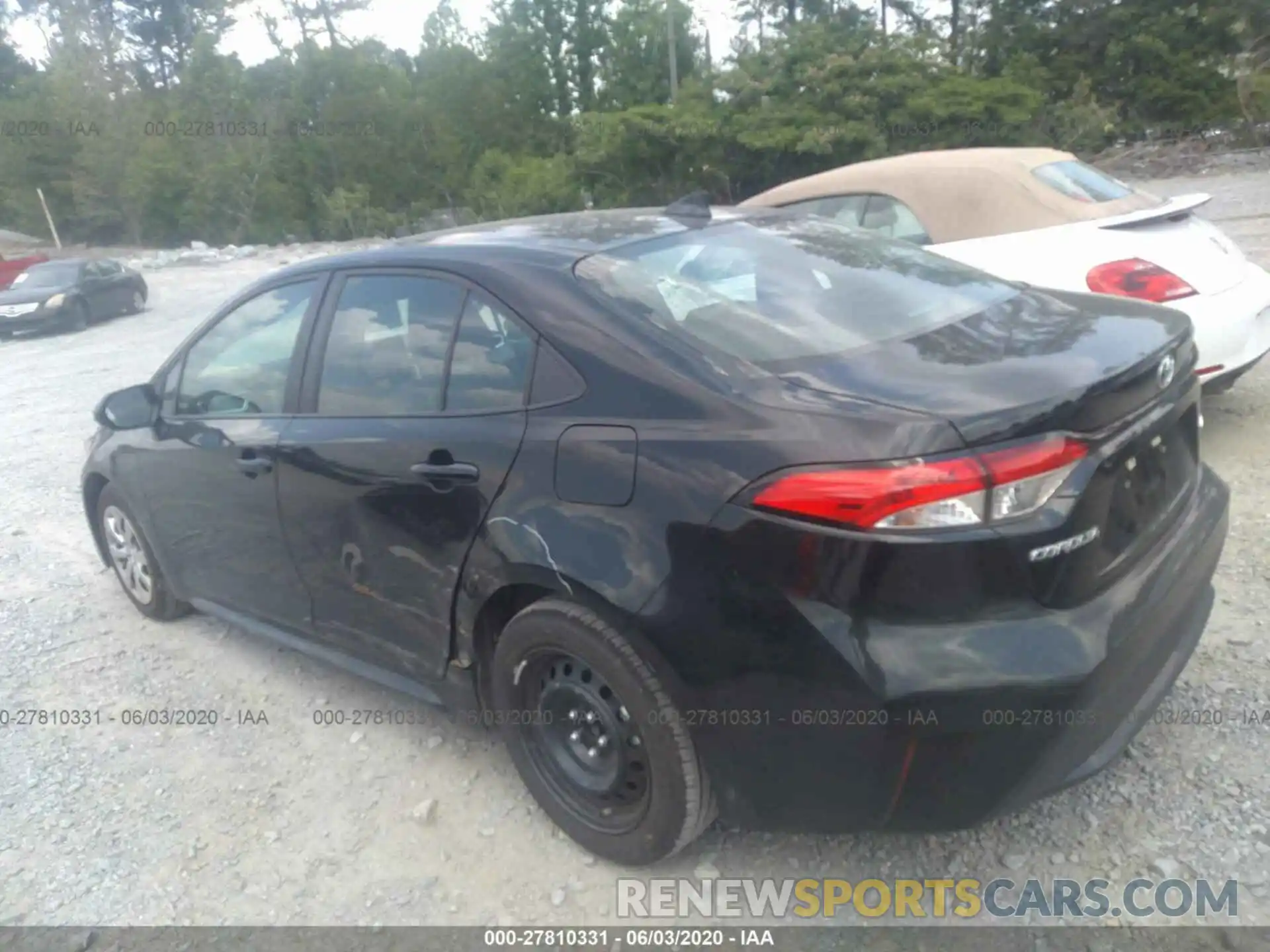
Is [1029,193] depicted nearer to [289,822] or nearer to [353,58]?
[289,822]

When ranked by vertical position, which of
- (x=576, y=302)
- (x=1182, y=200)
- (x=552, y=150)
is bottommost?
(x=552, y=150)

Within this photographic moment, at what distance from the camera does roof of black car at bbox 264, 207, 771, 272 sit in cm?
310

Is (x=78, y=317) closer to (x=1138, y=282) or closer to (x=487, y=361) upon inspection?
(x=487, y=361)

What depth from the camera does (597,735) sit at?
2.79 m

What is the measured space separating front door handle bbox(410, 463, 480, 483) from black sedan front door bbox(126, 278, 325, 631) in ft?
2.52

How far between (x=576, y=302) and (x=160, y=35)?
198 feet

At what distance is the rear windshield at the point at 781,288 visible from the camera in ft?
8.85

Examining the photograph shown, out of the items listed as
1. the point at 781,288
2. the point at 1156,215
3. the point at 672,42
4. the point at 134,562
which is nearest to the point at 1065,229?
the point at 1156,215

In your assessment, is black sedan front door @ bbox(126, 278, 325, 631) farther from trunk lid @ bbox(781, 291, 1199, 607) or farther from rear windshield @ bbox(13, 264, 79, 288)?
rear windshield @ bbox(13, 264, 79, 288)

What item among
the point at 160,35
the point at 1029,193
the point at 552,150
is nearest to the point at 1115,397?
the point at 1029,193

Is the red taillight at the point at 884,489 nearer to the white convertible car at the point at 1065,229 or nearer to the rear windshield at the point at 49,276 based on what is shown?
the white convertible car at the point at 1065,229

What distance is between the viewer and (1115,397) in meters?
2.43

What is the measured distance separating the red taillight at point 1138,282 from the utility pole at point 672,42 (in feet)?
88.4

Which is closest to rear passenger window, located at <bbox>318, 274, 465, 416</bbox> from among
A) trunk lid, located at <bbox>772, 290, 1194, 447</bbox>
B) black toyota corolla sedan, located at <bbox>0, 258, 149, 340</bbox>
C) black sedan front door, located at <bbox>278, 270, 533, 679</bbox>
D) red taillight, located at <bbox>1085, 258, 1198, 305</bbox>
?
black sedan front door, located at <bbox>278, 270, 533, 679</bbox>
